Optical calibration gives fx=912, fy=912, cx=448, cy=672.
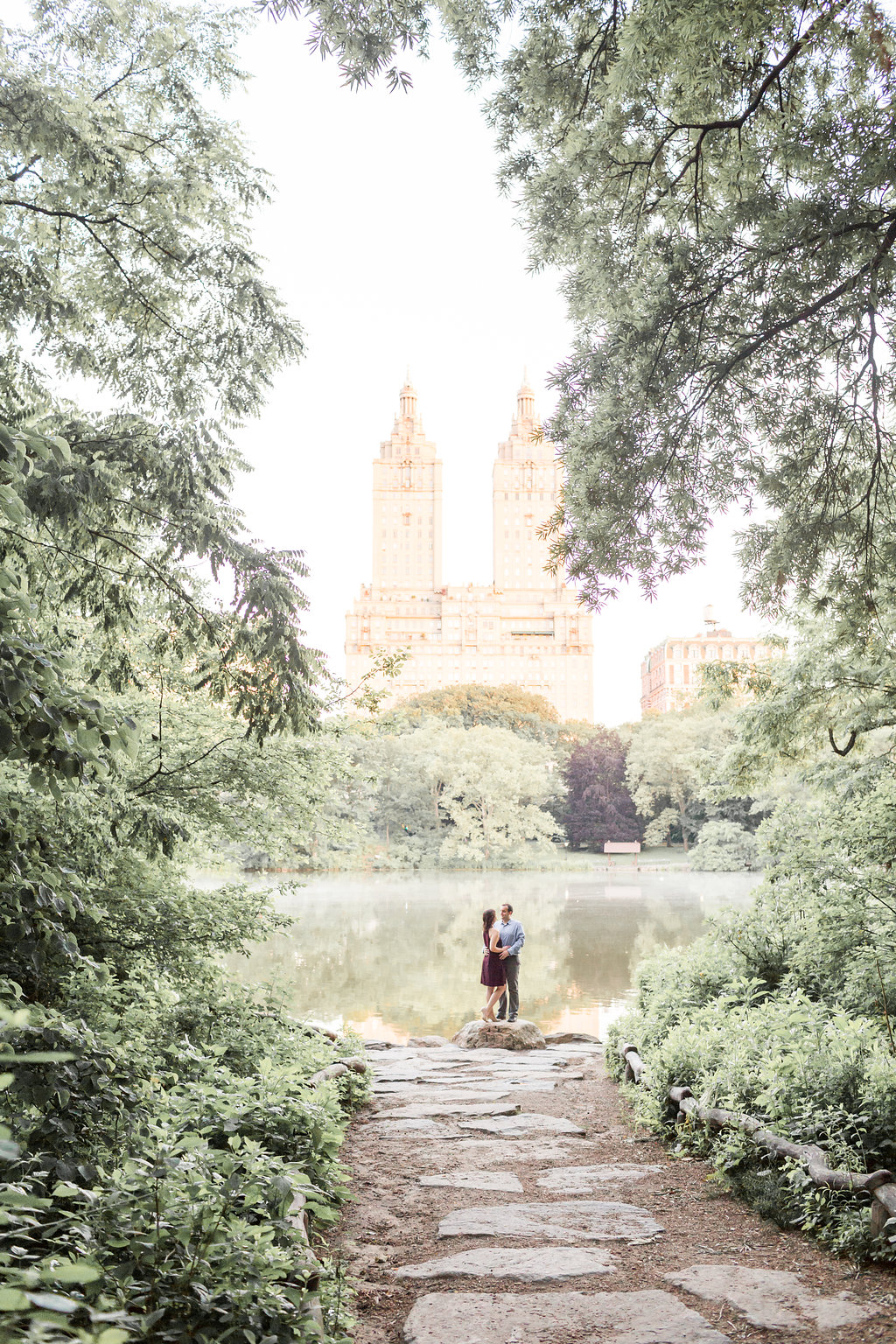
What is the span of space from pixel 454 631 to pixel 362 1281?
280 ft

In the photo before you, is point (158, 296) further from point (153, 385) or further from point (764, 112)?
point (764, 112)

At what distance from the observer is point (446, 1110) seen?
5.61 meters

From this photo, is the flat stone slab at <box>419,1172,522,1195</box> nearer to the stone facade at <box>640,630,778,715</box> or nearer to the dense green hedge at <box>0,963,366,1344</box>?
the dense green hedge at <box>0,963,366,1344</box>

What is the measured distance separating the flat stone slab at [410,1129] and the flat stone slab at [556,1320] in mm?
2202

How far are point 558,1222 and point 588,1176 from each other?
2.36 feet

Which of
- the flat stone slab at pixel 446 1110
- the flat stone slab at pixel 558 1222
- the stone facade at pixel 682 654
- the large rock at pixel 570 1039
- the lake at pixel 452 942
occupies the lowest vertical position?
the lake at pixel 452 942

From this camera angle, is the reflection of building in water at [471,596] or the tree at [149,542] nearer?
the tree at [149,542]

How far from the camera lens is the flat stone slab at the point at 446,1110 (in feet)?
18.1

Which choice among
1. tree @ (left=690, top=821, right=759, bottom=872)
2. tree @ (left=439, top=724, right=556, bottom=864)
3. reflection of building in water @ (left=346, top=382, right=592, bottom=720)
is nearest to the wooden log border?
tree @ (left=690, top=821, right=759, bottom=872)

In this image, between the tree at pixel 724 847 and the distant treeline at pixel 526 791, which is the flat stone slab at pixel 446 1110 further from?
the tree at pixel 724 847

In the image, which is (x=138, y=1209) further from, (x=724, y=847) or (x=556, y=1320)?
(x=724, y=847)

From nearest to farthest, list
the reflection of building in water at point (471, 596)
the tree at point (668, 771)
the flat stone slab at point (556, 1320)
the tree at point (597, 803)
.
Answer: the flat stone slab at point (556, 1320), the tree at point (668, 771), the tree at point (597, 803), the reflection of building in water at point (471, 596)

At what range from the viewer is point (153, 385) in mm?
4641

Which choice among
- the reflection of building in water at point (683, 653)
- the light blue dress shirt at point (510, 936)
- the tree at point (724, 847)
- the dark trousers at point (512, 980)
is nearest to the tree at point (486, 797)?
the tree at point (724, 847)
